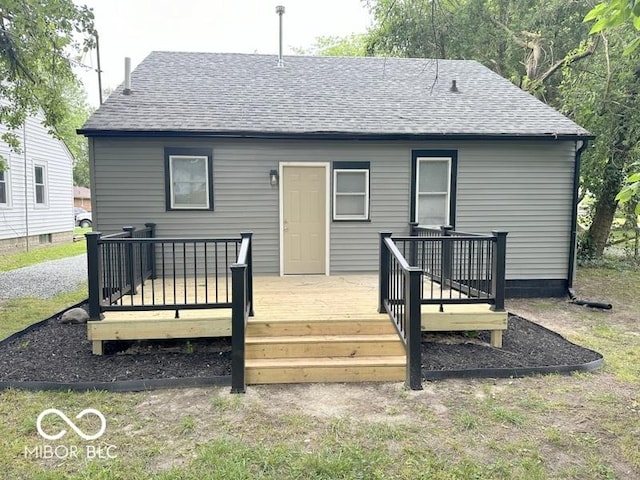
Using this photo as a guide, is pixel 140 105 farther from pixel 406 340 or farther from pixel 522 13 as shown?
pixel 522 13

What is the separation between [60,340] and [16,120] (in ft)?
17.3

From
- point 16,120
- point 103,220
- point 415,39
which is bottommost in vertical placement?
point 103,220

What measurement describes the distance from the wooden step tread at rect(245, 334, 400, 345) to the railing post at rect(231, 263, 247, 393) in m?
0.40

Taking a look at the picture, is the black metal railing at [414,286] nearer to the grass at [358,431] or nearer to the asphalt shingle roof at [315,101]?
the grass at [358,431]

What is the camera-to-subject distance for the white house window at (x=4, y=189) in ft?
40.1

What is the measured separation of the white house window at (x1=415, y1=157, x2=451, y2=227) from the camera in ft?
24.7

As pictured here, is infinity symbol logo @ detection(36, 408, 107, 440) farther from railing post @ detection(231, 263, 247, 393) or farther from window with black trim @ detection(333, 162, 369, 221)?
window with black trim @ detection(333, 162, 369, 221)

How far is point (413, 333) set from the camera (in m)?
4.00

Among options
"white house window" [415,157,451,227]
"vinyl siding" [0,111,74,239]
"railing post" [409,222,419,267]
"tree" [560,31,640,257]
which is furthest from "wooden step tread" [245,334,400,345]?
"vinyl siding" [0,111,74,239]

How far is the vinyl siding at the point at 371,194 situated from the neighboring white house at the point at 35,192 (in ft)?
21.9

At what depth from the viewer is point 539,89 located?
1280 centimetres

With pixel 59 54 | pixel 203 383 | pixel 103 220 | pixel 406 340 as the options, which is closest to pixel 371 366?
pixel 406 340

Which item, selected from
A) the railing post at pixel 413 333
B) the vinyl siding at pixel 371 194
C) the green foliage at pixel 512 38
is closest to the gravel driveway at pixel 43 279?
the vinyl siding at pixel 371 194

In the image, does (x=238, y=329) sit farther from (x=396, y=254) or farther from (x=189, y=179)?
(x=189, y=179)
